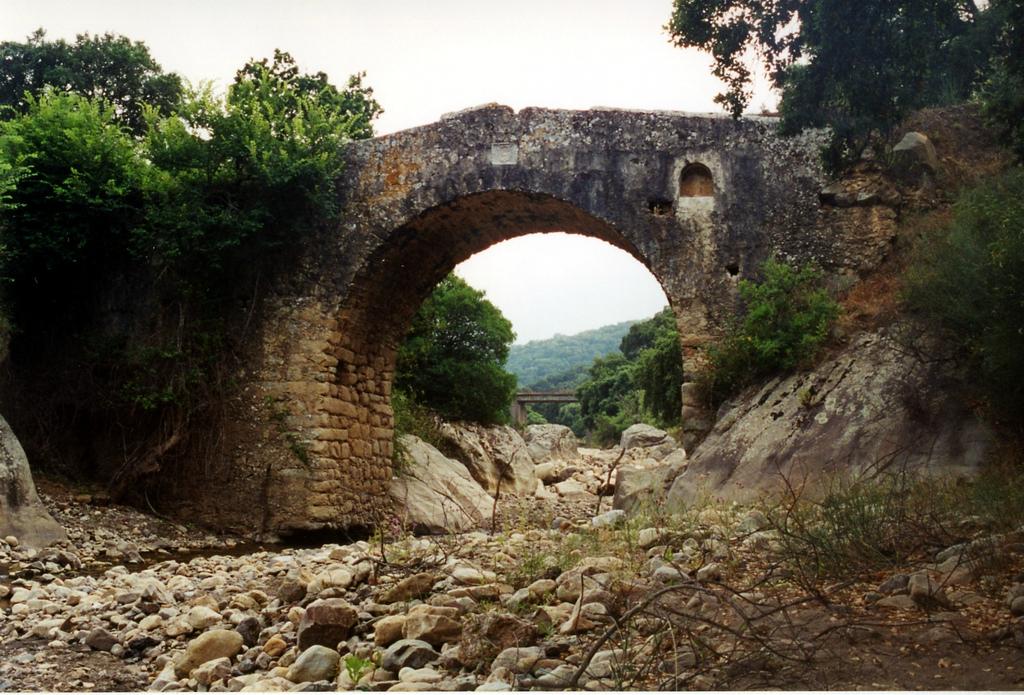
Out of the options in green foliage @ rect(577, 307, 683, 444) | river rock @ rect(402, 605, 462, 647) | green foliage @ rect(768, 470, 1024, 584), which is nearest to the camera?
river rock @ rect(402, 605, 462, 647)

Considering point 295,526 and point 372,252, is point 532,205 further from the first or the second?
point 295,526

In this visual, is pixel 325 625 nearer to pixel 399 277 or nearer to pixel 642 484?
pixel 642 484

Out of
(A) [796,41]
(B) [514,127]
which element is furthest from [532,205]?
(A) [796,41]

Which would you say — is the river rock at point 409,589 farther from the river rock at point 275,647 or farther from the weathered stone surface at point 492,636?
the weathered stone surface at point 492,636

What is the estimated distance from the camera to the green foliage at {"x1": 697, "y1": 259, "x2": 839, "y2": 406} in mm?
8617

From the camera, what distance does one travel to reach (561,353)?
206 feet

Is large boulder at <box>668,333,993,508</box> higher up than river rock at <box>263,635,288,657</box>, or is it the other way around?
large boulder at <box>668,333,993,508</box>

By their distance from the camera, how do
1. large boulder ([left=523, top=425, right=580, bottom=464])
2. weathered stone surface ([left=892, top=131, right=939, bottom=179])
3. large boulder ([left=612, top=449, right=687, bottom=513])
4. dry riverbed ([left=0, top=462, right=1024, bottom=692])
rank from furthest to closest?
large boulder ([left=523, top=425, right=580, bottom=464]) → weathered stone surface ([left=892, top=131, right=939, bottom=179]) → large boulder ([left=612, top=449, right=687, bottom=513]) → dry riverbed ([left=0, top=462, right=1024, bottom=692])

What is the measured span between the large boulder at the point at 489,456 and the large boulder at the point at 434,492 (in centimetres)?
88

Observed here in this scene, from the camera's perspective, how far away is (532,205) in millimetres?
10312

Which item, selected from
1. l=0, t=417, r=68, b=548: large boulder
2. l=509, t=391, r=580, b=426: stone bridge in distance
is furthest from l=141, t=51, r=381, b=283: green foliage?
l=509, t=391, r=580, b=426: stone bridge in distance

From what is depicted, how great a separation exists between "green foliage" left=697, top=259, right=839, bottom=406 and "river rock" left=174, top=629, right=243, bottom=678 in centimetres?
600

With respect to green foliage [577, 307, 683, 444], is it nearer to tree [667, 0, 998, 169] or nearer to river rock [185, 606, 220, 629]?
tree [667, 0, 998, 169]

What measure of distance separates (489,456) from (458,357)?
1804 mm
